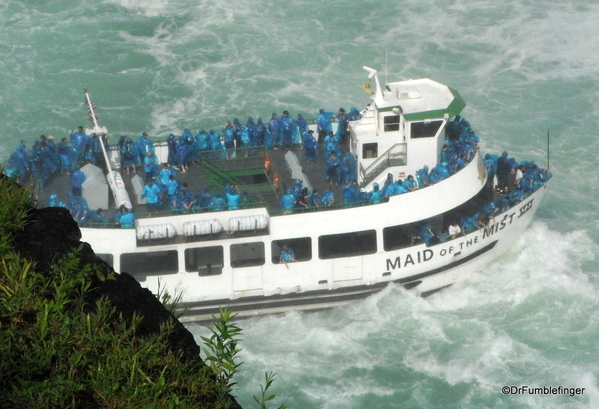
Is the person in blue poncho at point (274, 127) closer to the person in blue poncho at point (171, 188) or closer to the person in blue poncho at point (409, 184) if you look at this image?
the person in blue poncho at point (171, 188)

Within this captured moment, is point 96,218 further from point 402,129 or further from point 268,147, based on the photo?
point 402,129

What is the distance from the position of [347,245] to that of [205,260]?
8.71ft

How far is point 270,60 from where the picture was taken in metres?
29.8

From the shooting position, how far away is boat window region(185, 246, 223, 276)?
18438 mm

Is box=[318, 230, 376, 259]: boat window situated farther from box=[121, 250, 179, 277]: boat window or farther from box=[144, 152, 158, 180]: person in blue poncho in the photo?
box=[144, 152, 158, 180]: person in blue poncho

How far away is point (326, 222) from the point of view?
18.3 metres

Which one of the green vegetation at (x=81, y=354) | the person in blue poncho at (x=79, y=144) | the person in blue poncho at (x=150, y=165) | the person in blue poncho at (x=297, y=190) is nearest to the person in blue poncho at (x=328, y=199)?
the person in blue poncho at (x=297, y=190)

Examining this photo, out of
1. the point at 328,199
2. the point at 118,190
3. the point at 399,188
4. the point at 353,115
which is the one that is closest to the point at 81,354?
the point at 328,199

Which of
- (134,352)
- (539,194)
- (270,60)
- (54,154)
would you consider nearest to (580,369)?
(539,194)

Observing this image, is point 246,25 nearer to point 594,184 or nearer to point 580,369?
point 594,184

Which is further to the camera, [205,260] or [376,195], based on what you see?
[205,260]

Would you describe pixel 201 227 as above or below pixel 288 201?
below

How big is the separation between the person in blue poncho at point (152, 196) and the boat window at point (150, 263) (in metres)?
0.84

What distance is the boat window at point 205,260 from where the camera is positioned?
18.4 metres
